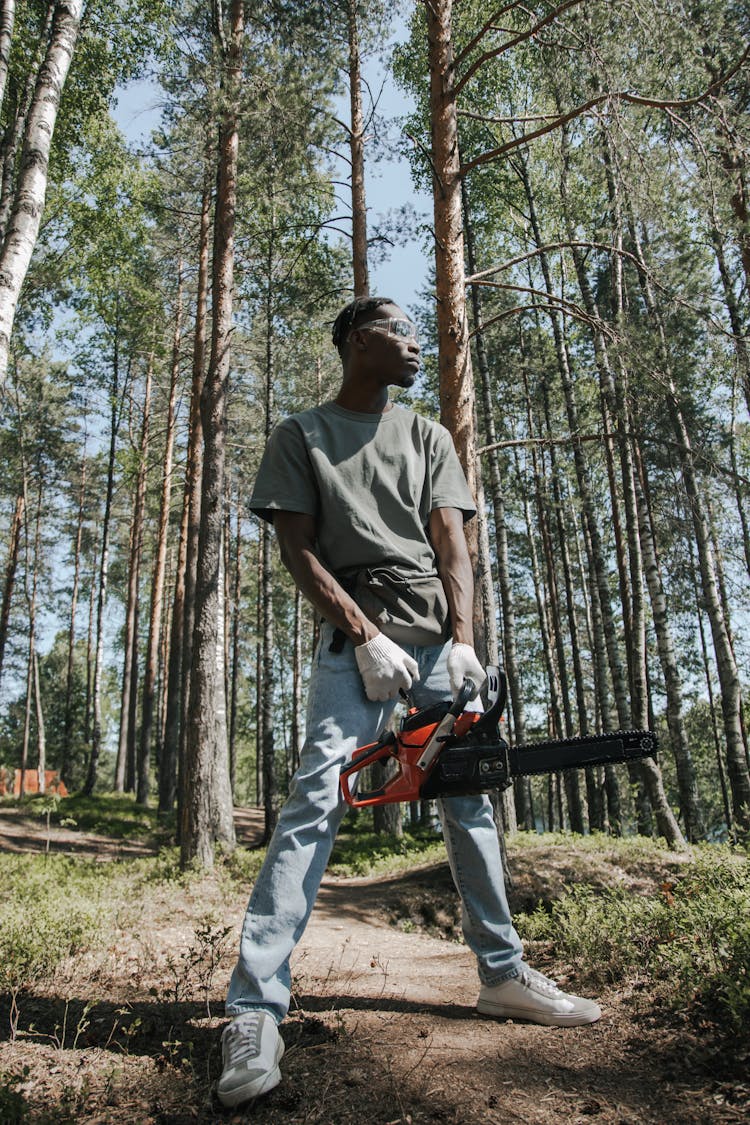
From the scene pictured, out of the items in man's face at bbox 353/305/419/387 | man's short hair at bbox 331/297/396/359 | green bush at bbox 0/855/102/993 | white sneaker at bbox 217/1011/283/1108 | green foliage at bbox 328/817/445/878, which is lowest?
green foliage at bbox 328/817/445/878

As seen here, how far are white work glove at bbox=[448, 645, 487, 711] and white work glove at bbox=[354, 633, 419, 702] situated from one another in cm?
15

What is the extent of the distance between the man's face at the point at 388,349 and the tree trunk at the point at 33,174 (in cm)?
300

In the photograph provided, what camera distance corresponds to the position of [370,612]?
2643 millimetres

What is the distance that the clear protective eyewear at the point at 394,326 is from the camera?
2.82m

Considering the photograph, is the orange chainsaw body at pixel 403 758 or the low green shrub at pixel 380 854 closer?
the orange chainsaw body at pixel 403 758

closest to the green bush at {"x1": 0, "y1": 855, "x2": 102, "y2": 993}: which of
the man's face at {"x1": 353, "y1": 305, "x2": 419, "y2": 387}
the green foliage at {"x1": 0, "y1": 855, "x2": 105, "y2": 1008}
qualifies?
the green foliage at {"x1": 0, "y1": 855, "x2": 105, "y2": 1008}

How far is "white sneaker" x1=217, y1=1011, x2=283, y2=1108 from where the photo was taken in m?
1.89

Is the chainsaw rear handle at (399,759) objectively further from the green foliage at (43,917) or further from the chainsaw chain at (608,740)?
the green foliage at (43,917)

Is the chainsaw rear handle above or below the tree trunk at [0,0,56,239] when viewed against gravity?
below

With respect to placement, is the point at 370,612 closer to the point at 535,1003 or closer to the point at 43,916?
the point at 535,1003

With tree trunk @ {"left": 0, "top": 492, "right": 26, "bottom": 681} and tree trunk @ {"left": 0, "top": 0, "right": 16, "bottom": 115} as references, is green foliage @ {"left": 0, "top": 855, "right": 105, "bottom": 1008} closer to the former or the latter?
tree trunk @ {"left": 0, "top": 0, "right": 16, "bottom": 115}

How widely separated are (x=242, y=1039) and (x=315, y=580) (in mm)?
1371

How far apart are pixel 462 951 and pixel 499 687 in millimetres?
3001

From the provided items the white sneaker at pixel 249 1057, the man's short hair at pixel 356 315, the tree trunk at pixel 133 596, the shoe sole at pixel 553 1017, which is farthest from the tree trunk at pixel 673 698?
the tree trunk at pixel 133 596
